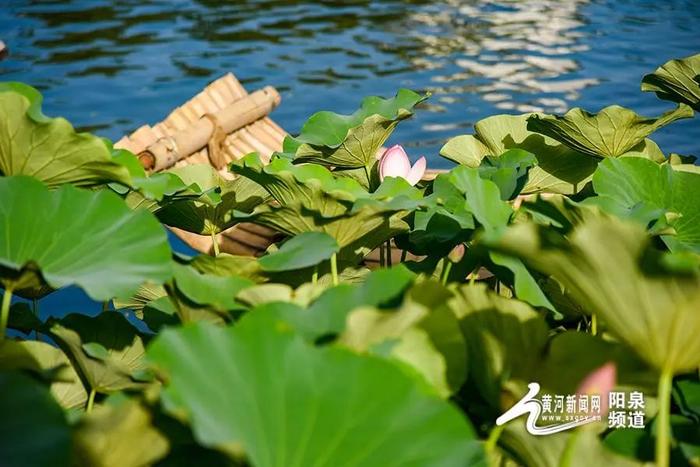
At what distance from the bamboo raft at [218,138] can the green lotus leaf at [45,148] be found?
1466mm

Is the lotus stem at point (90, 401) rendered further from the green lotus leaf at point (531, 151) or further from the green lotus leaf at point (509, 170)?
the green lotus leaf at point (531, 151)

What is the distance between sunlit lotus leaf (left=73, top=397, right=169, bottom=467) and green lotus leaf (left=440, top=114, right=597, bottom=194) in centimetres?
86

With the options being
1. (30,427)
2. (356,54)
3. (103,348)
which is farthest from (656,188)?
(356,54)

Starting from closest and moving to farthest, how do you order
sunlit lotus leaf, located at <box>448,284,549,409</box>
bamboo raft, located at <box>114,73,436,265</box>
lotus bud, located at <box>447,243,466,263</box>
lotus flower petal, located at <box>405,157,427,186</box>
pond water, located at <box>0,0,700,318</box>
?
sunlit lotus leaf, located at <box>448,284,549,409</box>, lotus bud, located at <box>447,243,466,263</box>, lotus flower petal, located at <box>405,157,427,186</box>, bamboo raft, located at <box>114,73,436,265</box>, pond water, located at <box>0,0,700,318</box>

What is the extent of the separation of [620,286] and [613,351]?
76mm

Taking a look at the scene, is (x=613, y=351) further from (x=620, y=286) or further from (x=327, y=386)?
(x=327, y=386)

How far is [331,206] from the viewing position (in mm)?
1013

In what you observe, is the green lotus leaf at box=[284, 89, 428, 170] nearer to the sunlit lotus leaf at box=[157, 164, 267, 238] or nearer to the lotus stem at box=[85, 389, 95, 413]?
the sunlit lotus leaf at box=[157, 164, 267, 238]

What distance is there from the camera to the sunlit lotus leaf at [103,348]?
836mm

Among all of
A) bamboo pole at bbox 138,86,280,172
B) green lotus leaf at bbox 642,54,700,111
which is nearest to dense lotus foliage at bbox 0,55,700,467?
green lotus leaf at bbox 642,54,700,111

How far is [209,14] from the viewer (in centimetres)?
763

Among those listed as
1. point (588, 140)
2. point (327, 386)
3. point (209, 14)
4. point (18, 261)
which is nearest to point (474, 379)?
point (327, 386)

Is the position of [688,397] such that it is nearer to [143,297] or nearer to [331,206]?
[331,206]

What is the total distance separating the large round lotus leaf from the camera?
0.82 metres
